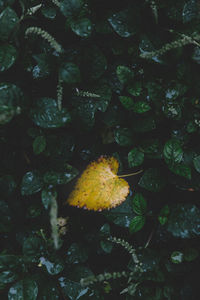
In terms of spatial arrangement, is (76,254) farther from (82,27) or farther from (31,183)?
(82,27)

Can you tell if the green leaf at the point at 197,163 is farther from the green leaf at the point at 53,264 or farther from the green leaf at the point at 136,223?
the green leaf at the point at 53,264

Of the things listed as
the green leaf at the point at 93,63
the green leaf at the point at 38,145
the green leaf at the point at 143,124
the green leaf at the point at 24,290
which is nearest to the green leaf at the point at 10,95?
the green leaf at the point at 38,145

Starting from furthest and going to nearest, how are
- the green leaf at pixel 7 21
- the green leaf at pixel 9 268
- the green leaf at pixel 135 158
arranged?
the green leaf at pixel 135 158, the green leaf at pixel 9 268, the green leaf at pixel 7 21

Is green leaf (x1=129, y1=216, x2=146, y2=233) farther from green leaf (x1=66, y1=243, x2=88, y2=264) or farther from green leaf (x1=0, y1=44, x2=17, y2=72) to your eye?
green leaf (x1=0, y1=44, x2=17, y2=72)

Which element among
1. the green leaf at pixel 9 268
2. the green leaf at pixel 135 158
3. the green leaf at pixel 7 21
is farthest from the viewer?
the green leaf at pixel 135 158

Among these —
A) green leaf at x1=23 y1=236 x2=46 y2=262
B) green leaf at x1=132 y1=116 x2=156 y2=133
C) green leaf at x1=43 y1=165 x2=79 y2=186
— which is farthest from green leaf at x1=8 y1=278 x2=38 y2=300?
green leaf at x1=132 y1=116 x2=156 y2=133

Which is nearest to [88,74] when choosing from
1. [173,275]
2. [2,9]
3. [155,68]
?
[155,68]

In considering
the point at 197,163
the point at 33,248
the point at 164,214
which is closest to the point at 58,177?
the point at 33,248
